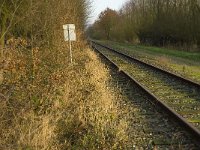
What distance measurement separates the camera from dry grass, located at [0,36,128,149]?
6.93 metres

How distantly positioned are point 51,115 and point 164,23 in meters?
53.0

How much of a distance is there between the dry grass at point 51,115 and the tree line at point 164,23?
37280 mm

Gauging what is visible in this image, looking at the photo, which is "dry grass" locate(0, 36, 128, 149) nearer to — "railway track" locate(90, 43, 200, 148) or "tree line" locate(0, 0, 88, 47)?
"railway track" locate(90, 43, 200, 148)

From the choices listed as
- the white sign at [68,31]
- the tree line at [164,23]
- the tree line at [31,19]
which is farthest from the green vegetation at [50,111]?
the tree line at [164,23]

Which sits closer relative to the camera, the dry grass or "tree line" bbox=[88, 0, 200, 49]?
the dry grass

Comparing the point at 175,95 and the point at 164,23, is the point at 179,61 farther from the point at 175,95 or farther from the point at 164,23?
the point at 164,23

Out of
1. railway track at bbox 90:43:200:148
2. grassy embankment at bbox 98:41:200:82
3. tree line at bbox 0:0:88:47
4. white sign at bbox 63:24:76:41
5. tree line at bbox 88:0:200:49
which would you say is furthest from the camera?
tree line at bbox 88:0:200:49

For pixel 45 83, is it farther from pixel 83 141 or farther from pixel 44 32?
pixel 44 32

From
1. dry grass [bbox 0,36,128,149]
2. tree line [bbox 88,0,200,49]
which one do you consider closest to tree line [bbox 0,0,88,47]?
dry grass [bbox 0,36,128,149]

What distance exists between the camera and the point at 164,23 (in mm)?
59469

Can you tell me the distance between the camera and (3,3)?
13.7 m

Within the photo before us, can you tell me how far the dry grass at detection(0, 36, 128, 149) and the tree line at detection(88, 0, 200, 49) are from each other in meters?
37.3

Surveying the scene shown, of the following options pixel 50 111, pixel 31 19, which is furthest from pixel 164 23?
pixel 50 111

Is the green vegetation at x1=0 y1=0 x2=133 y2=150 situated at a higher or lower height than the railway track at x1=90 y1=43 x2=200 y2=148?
higher
